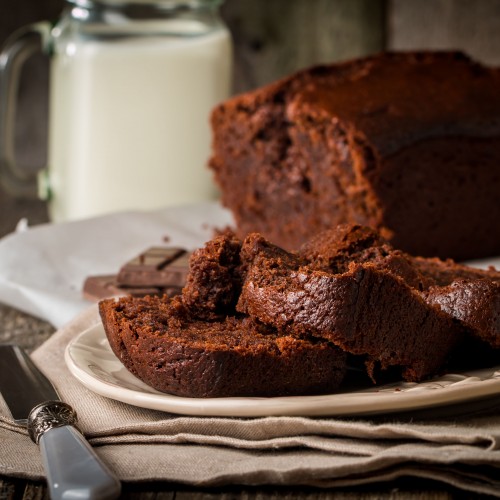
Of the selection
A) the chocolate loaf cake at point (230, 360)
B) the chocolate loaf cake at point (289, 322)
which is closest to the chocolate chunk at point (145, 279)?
the chocolate loaf cake at point (289, 322)

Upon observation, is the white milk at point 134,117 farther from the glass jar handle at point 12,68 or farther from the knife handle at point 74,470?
the knife handle at point 74,470

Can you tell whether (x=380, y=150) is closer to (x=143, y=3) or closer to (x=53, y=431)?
(x=143, y=3)

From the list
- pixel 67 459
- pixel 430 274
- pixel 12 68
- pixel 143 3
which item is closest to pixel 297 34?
pixel 143 3

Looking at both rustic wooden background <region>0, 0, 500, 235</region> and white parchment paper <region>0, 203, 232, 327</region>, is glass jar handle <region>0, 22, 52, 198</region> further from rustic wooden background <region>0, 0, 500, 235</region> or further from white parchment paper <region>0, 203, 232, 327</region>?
white parchment paper <region>0, 203, 232, 327</region>

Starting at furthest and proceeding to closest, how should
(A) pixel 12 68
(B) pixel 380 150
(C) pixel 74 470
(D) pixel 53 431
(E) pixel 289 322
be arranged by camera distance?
(A) pixel 12 68 → (B) pixel 380 150 → (E) pixel 289 322 → (D) pixel 53 431 → (C) pixel 74 470

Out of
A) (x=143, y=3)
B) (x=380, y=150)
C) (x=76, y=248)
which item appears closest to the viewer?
(x=380, y=150)

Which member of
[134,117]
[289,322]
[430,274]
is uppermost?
[289,322]

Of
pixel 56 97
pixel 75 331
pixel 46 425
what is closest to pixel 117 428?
pixel 46 425
